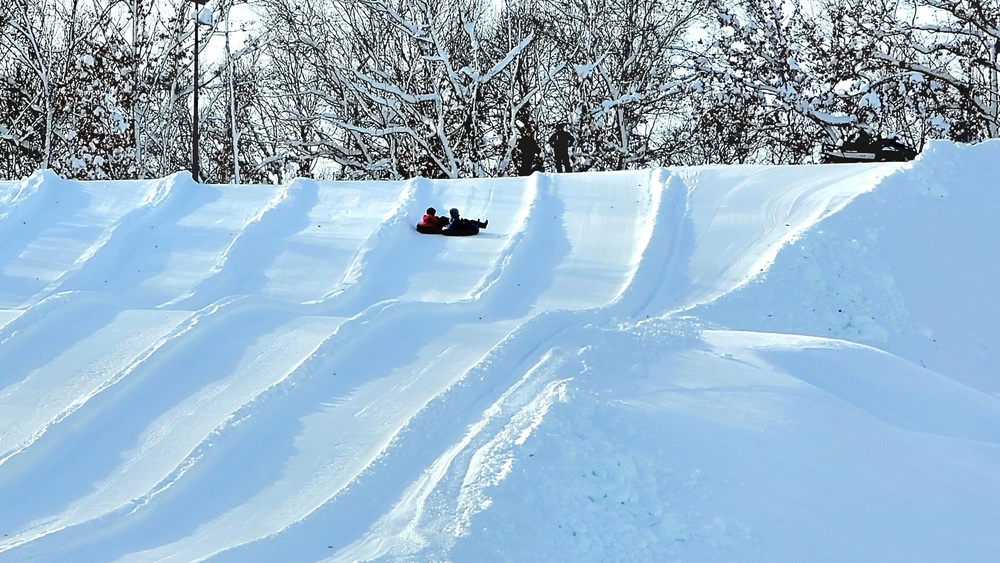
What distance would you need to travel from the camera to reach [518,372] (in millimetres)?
5734

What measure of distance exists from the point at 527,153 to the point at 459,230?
11679mm

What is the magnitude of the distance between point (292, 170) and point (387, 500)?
18789 mm

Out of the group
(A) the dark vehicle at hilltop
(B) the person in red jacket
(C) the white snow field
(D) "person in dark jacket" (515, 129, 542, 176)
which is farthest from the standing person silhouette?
(B) the person in red jacket

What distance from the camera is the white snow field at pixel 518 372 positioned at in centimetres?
429

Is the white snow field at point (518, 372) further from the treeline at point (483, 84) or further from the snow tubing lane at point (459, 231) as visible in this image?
the treeline at point (483, 84)

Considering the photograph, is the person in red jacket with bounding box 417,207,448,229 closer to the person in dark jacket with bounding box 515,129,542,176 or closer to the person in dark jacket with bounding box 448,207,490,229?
the person in dark jacket with bounding box 448,207,490,229

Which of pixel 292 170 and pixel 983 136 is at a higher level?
pixel 983 136

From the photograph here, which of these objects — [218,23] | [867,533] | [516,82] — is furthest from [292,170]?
[867,533]

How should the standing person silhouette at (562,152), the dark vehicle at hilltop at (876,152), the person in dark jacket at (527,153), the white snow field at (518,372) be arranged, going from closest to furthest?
the white snow field at (518,372)
the dark vehicle at hilltop at (876,152)
the standing person silhouette at (562,152)
the person in dark jacket at (527,153)

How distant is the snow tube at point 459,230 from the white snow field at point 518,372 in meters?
0.08

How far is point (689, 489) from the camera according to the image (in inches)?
171

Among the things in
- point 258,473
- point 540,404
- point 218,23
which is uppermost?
point 218,23

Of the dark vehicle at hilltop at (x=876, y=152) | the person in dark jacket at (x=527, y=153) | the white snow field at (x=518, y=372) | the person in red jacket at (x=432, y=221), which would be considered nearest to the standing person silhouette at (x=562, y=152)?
the person in dark jacket at (x=527, y=153)

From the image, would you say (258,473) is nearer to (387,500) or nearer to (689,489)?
(387,500)
